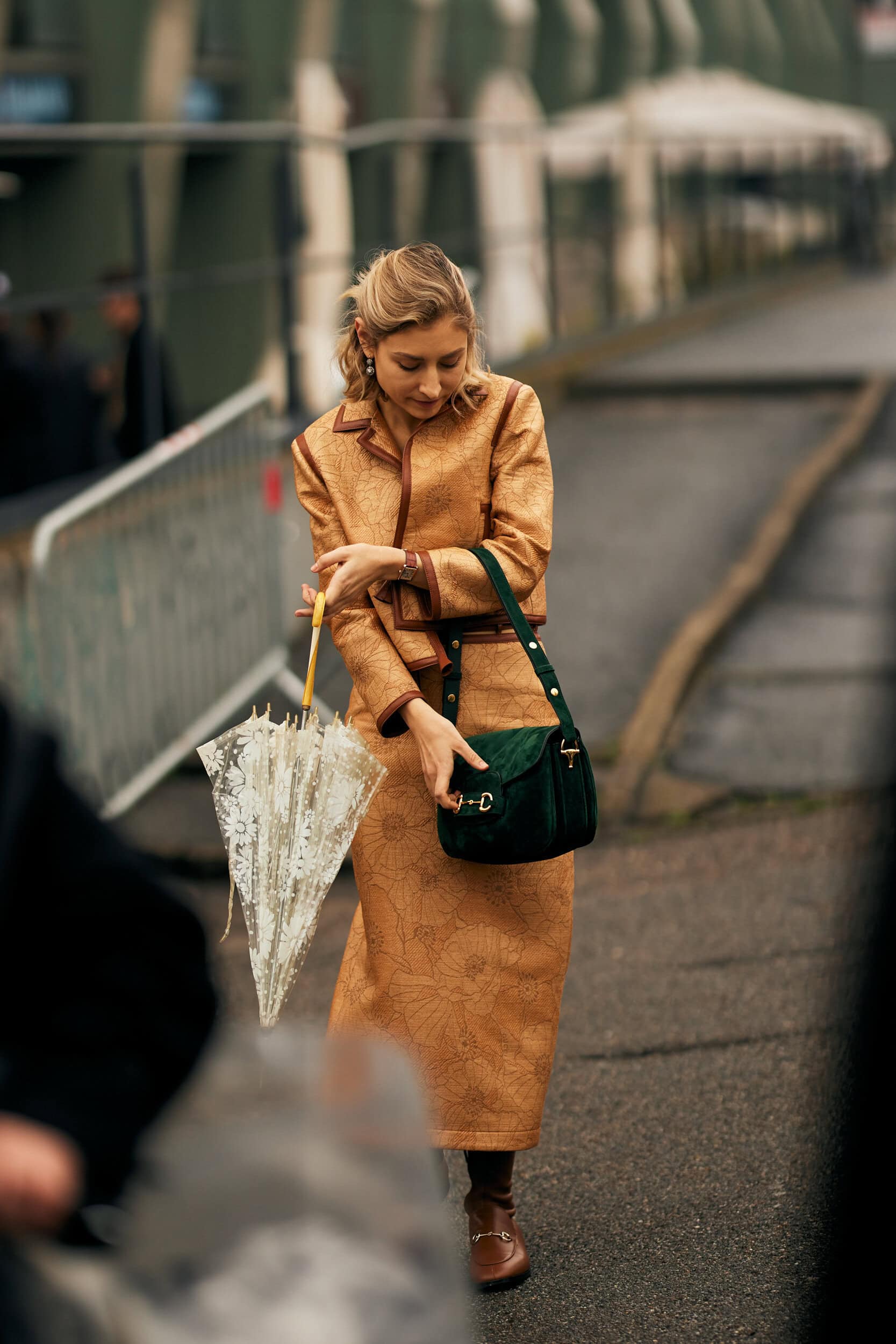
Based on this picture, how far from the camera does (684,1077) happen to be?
437cm

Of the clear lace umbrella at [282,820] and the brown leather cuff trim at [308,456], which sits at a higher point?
the brown leather cuff trim at [308,456]

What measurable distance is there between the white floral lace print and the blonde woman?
22cm

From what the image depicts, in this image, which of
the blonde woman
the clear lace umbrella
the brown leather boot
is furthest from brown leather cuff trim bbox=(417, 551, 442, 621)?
the brown leather boot

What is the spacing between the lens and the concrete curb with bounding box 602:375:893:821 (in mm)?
6668

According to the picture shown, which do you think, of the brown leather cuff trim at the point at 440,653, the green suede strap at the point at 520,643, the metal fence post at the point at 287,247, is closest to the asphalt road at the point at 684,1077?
the green suede strap at the point at 520,643

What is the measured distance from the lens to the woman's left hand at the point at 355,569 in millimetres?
3072

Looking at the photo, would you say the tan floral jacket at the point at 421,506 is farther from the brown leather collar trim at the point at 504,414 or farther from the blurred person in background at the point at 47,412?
the blurred person in background at the point at 47,412

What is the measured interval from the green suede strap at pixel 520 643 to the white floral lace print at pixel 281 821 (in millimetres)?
309

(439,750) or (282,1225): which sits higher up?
(282,1225)

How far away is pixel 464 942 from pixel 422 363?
1001 mm

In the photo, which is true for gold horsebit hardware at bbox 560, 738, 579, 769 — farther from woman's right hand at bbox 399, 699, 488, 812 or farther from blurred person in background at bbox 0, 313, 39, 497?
blurred person in background at bbox 0, 313, 39, 497

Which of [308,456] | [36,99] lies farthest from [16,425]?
[36,99]

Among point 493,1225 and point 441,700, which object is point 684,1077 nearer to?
point 493,1225

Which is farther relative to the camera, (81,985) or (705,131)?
(705,131)
